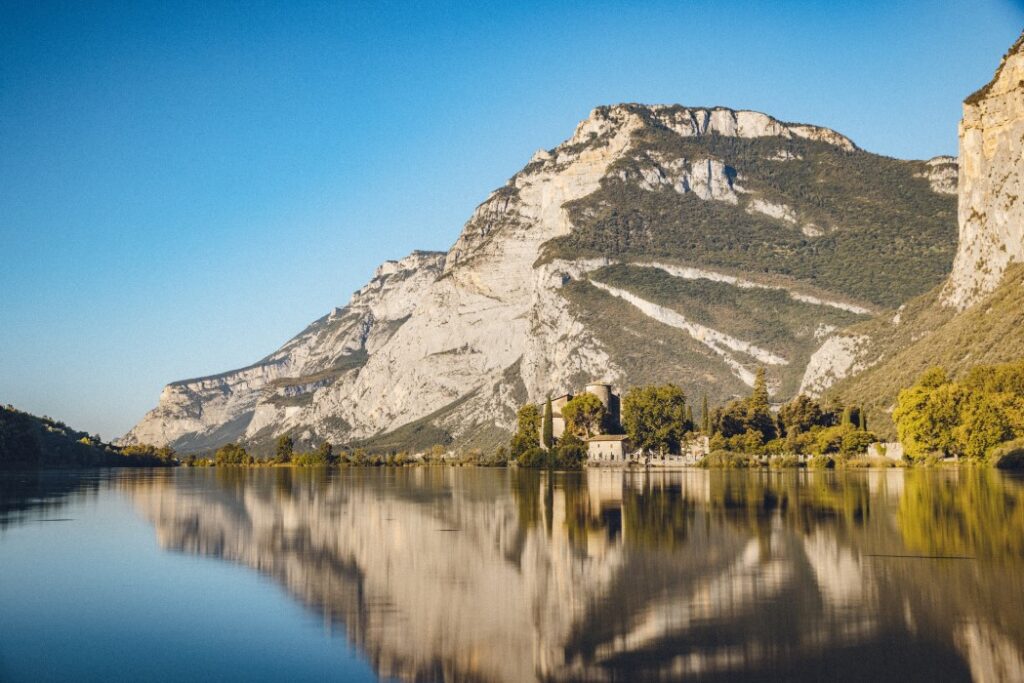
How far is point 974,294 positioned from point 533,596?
129 metres

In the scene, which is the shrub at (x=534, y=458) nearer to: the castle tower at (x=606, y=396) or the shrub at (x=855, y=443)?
the castle tower at (x=606, y=396)

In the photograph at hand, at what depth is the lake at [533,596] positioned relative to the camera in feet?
53.4

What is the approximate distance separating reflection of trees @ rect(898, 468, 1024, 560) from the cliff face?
85.0 metres

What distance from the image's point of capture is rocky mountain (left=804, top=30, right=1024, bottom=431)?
115 metres

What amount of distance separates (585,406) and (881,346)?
53364mm

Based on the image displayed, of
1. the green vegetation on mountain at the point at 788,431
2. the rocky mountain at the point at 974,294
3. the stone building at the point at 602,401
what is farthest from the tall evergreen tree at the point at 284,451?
the rocky mountain at the point at 974,294

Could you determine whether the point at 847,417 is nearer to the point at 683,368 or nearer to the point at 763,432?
the point at 763,432

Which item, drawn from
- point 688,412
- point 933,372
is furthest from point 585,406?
point 933,372

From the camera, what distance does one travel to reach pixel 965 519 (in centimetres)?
3403

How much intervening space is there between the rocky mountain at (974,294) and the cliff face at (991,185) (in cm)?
15

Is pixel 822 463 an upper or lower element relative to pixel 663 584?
lower

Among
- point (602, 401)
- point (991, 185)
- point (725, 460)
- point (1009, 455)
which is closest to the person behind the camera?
point (1009, 455)

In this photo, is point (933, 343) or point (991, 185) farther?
point (991, 185)

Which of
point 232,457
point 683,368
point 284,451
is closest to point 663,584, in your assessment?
point 284,451
